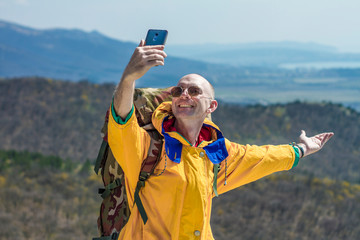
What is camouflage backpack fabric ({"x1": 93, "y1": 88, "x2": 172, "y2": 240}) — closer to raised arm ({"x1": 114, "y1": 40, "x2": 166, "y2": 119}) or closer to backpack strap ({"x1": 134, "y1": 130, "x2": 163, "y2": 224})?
backpack strap ({"x1": 134, "y1": 130, "x2": 163, "y2": 224})

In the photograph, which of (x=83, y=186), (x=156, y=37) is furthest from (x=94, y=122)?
(x=156, y=37)

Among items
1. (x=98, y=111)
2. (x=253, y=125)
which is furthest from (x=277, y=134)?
(x=98, y=111)

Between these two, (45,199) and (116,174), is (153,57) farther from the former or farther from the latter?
(45,199)

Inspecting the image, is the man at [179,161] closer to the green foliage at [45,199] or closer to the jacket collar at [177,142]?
the jacket collar at [177,142]

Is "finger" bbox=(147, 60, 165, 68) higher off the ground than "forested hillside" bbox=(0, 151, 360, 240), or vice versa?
"finger" bbox=(147, 60, 165, 68)

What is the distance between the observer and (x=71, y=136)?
44031 millimetres

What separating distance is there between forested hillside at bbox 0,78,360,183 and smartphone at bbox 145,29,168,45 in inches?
1405

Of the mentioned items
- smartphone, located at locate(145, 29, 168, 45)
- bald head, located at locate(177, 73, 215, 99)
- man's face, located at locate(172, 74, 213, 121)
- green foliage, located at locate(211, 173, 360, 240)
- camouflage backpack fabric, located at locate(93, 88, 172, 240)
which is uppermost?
smartphone, located at locate(145, 29, 168, 45)

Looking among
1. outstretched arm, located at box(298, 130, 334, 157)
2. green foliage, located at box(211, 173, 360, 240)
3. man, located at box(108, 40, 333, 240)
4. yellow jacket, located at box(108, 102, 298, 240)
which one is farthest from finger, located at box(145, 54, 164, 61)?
green foliage, located at box(211, 173, 360, 240)

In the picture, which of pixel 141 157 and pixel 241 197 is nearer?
pixel 141 157

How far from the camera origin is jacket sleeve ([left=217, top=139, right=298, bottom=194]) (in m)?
3.03

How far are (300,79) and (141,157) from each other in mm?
186185

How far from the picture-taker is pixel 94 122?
157 ft

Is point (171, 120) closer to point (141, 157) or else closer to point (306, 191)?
point (141, 157)
